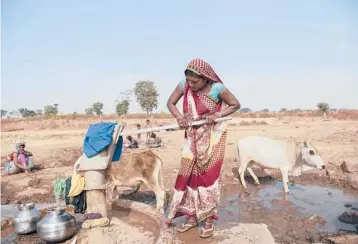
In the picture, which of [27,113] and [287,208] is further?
[27,113]

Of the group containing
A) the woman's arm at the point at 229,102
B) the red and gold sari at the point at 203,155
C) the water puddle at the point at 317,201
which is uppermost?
the woman's arm at the point at 229,102

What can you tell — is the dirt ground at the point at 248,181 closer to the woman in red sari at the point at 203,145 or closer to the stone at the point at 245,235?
the stone at the point at 245,235

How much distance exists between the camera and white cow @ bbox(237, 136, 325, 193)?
9.06m

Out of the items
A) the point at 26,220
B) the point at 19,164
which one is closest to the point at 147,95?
the point at 19,164

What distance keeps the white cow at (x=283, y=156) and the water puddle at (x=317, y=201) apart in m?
0.44

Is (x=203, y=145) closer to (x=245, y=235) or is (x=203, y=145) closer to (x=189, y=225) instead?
(x=189, y=225)

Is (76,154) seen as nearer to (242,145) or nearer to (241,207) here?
(242,145)

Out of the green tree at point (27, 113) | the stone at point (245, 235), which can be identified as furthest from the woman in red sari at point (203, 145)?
the green tree at point (27, 113)

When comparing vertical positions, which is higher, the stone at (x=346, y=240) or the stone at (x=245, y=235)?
the stone at (x=245, y=235)

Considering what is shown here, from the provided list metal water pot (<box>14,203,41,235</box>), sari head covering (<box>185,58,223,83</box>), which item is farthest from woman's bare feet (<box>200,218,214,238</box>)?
metal water pot (<box>14,203,41,235</box>)

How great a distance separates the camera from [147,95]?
137ft

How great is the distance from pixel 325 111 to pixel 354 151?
29.3 metres

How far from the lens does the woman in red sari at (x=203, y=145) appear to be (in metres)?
4.12

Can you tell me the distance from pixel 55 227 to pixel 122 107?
40.7 m
